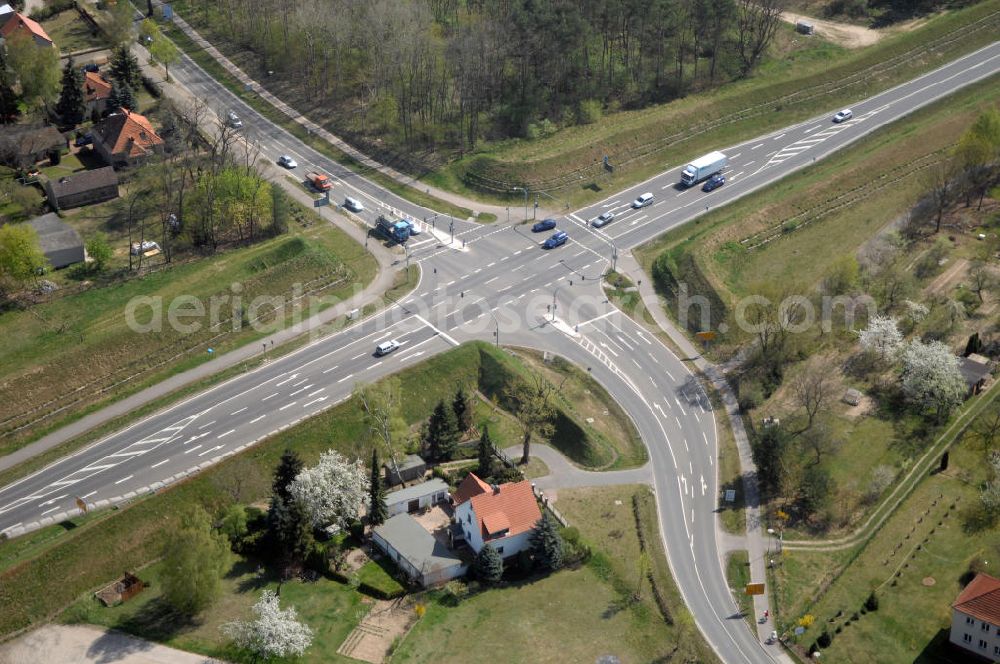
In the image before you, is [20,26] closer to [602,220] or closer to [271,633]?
[602,220]

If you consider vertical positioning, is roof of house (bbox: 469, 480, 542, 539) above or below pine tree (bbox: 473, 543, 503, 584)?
above

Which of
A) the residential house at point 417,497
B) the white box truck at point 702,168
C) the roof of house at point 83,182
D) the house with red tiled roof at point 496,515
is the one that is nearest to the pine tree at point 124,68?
the roof of house at point 83,182

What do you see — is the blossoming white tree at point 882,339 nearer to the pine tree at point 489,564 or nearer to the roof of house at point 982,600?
the roof of house at point 982,600

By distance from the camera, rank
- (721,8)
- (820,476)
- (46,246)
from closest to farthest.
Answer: (820,476), (46,246), (721,8)

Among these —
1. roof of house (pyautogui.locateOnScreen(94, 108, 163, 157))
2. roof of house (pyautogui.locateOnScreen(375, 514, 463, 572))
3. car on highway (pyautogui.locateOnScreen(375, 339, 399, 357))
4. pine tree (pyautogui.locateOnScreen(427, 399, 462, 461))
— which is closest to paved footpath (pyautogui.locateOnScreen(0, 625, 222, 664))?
roof of house (pyautogui.locateOnScreen(375, 514, 463, 572))

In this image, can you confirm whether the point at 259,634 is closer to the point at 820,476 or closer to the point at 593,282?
the point at 820,476

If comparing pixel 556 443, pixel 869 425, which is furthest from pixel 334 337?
pixel 869 425

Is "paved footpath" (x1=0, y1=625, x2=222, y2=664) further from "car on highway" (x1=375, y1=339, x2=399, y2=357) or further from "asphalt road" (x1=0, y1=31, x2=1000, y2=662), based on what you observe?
"car on highway" (x1=375, y1=339, x2=399, y2=357)

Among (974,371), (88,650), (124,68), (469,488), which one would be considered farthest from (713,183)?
(88,650)
